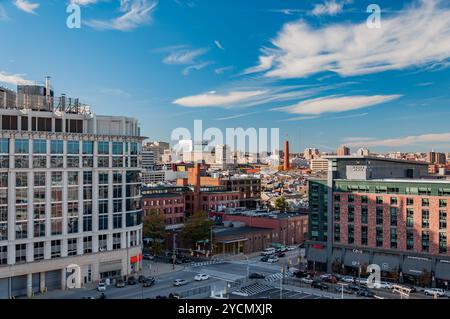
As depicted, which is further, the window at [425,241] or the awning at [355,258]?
the awning at [355,258]

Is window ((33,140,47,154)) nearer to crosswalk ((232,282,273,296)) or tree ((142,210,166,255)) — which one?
tree ((142,210,166,255))

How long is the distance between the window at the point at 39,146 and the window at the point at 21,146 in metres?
0.46

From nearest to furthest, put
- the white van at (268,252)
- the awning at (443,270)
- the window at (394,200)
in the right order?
1. the awning at (443,270)
2. the window at (394,200)
3. the white van at (268,252)

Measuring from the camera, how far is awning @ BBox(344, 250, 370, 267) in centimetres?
3244

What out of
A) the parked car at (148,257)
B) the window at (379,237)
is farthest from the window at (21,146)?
the window at (379,237)

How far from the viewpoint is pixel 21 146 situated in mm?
28000

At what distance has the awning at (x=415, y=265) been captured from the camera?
29.8 metres

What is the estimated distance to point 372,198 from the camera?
107 ft

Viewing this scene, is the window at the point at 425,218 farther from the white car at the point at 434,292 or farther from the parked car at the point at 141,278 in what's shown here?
the parked car at the point at 141,278

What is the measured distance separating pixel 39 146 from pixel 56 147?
40.9 inches

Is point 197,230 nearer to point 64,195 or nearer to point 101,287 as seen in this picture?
point 101,287

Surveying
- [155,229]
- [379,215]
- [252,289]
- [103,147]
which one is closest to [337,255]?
[379,215]

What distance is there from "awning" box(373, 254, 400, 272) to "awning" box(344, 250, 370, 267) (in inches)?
25.7

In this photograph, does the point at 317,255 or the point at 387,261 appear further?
the point at 317,255
